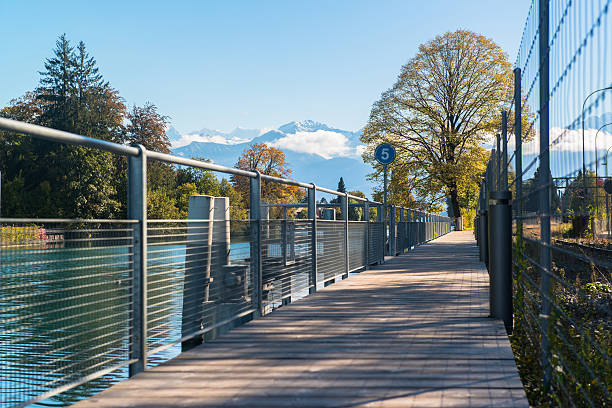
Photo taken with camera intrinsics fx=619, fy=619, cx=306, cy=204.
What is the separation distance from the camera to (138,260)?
→ 12.8 feet

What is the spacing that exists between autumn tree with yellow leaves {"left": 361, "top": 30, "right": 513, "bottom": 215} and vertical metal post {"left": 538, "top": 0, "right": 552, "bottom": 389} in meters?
32.6

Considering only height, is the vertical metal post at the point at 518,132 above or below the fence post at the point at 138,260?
above

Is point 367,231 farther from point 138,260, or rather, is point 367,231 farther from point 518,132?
point 138,260

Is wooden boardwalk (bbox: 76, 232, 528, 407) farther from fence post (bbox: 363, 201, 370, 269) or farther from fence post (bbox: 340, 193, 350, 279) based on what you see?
fence post (bbox: 363, 201, 370, 269)

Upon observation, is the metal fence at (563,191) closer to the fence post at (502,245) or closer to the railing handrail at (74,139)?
the fence post at (502,245)

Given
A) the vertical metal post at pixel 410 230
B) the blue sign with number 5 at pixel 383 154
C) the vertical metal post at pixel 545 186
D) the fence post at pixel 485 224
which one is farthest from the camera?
the vertical metal post at pixel 410 230

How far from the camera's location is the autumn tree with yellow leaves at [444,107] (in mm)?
36719

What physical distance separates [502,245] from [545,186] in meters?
1.95

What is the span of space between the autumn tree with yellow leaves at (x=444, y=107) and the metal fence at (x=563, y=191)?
1240 inches

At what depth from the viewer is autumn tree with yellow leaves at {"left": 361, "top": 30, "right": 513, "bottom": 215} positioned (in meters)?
36.7

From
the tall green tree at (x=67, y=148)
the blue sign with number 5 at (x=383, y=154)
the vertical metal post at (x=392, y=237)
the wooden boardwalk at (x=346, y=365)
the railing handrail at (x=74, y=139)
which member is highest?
the tall green tree at (x=67, y=148)

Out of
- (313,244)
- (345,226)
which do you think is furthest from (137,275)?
(345,226)

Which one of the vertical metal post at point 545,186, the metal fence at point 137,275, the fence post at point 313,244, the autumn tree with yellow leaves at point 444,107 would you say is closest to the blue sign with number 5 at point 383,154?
the metal fence at point 137,275

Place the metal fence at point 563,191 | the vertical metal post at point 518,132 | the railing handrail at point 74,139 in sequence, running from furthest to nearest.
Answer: the vertical metal post at point 518,132 → the railing handrail at point 74,139 → the metal fence at point 563,191
